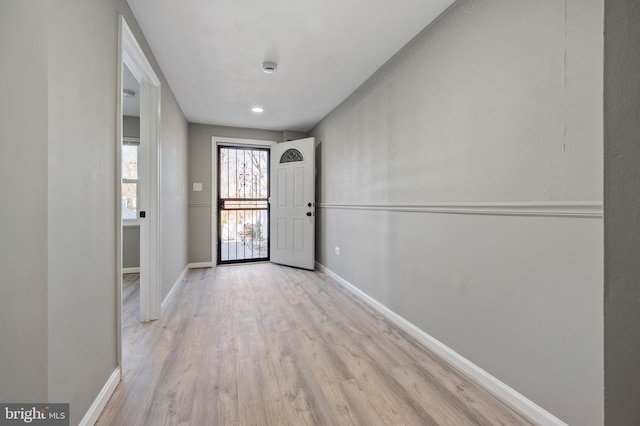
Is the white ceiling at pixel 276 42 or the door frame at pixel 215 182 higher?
the white ceiling at pixel 276 42

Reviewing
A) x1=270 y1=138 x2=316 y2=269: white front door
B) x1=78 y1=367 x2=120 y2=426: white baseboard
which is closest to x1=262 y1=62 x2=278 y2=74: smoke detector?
x1=270 y1=138 x2=316 y2=269: white front door

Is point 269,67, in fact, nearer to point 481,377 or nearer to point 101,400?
point 101,400

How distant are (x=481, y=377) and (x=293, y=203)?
3.22 meters

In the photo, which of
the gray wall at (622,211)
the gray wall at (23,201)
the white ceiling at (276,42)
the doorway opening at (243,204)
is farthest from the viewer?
the doorway opening at (243,204)

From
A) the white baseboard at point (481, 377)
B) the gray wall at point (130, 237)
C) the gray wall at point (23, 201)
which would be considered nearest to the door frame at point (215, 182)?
the gray wall at point (130, 237)

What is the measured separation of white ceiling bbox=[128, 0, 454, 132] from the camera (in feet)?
5.67

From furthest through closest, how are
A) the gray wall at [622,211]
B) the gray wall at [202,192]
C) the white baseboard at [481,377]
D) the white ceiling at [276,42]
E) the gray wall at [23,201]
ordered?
the gray wall at [202,192], the white ceiling at [276,42], the white baseboard at [481,377], the gray wall at [23,201], the gray wall at [622,211]

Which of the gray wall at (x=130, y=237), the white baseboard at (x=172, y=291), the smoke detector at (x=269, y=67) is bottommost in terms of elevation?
the white baseboard at (x=172, y=291)

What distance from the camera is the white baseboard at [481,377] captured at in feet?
4.05

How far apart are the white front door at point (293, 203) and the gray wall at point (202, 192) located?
3.10 ft

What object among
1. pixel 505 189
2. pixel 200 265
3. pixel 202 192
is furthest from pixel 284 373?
pixel 202 192

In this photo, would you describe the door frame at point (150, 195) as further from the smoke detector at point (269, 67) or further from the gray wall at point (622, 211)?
the gray wall at point (622, 211)

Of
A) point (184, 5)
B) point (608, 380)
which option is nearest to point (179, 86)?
point (184, 5)

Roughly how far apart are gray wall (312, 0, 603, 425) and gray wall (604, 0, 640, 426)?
721 millimetres
